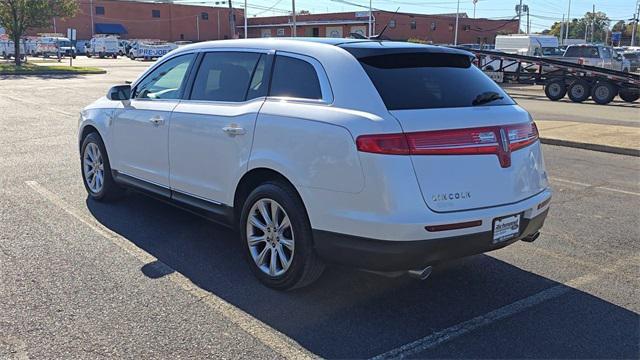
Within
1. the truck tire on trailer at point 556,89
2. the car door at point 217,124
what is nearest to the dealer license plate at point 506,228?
the car door at point 217,124

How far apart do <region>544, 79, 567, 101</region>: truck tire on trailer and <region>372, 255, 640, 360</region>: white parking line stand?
2010 cm

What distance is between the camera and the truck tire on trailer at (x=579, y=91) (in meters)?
22.3

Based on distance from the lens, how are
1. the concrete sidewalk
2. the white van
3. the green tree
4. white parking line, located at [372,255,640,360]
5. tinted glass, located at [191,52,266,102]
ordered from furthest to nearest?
Answer: the white van
the green tree
the concrete sidewalk
tinted glass, located at [191,52,266,102]
white parking line, located at [372,255,640,360]

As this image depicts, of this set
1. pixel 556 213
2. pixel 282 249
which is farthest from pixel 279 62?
pixel 556 213

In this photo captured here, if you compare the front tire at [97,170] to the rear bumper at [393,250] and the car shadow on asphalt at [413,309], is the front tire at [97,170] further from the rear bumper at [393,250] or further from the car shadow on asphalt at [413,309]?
the rear bumper at [393,250]

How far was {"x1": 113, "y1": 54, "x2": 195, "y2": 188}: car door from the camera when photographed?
530 centimetres

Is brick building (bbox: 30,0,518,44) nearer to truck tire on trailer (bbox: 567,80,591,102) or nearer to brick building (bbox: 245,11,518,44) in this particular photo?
brick building (bbox: 245,11,518,44)

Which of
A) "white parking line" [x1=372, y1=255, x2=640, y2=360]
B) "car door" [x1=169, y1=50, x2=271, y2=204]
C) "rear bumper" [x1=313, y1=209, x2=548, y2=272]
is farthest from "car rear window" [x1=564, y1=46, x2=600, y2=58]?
"rear bumper" [x1=313, y1=209, x2=548, y2=272]

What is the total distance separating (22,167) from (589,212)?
734cm

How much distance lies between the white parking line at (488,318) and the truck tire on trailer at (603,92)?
1869cm

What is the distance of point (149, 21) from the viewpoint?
294ft

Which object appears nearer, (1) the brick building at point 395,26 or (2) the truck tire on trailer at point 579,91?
(2) the truck tire on trailer at point 579,91

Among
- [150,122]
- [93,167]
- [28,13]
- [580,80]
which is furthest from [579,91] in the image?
[28,13]

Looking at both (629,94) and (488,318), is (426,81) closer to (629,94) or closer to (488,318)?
(488,318)
